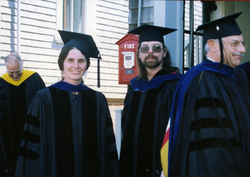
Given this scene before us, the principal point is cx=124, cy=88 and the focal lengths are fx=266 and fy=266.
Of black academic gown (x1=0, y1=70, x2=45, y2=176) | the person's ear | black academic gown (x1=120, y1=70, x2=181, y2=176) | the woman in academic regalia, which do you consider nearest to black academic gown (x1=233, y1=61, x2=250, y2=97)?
the person's ear

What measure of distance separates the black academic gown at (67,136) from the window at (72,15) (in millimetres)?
4750

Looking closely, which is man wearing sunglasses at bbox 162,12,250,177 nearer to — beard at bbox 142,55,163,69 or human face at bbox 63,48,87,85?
beard at bbox 142,55,163,69

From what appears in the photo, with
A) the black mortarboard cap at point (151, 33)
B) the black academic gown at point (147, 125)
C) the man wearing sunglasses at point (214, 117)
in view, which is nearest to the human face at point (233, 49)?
the man wearing sunglasses at point (214, 117)

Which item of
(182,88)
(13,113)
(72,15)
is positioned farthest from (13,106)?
(72,15)

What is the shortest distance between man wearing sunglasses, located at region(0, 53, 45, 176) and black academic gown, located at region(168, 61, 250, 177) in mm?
2714

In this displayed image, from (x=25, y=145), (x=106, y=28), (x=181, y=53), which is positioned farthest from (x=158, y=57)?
(x=106, y=28)

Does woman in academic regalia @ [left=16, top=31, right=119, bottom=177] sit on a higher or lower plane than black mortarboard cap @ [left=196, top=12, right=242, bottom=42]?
lower

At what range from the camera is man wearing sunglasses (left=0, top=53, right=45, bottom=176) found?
3879 mm

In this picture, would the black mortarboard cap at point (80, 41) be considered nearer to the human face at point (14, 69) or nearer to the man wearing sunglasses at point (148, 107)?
the man wearing sunglasses at point (148, 107)

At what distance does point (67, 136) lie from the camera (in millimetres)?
2305

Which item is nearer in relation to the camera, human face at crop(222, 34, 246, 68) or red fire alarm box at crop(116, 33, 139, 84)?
human face at crop(222, 34, 246, 68)

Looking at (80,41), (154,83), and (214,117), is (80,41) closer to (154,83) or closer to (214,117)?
(154,83)

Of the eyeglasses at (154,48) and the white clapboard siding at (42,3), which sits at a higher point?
the white clapboard siding at (42,3)

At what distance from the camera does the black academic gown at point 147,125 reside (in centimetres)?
255
